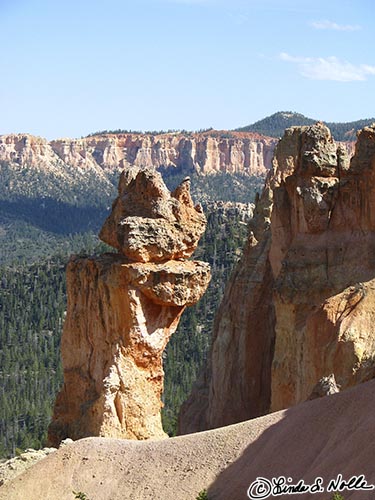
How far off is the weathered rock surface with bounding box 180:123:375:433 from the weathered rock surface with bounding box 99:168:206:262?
11.3 ft

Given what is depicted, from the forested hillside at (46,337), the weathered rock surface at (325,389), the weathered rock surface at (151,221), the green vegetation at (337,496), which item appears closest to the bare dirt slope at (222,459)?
the green vegetation at (337,496)

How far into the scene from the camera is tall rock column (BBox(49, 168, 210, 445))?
23.2 m

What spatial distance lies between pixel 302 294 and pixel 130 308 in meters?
5.06

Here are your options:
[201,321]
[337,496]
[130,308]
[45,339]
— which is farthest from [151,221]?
[45,339]

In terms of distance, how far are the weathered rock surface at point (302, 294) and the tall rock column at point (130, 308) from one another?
3.18 m

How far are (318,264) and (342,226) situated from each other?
1.45 meters

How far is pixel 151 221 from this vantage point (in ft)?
78.6

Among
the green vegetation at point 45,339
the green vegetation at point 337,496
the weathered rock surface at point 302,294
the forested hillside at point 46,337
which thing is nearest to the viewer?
the green vegetation at point 337,496

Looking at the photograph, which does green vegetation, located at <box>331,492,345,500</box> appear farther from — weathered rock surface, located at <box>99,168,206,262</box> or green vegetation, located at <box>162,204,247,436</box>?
green vegetation, located at <box>162,204,247,436</box>

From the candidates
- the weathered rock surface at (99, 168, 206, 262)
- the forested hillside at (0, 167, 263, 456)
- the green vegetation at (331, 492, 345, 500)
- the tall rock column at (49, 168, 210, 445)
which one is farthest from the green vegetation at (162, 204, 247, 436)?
the green vegetation at (331, 492, 345, 500)

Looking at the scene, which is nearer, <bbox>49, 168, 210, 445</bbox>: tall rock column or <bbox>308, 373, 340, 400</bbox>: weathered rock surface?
<bbox>308, 373, 340, 400</bbox>: weathered rock surface

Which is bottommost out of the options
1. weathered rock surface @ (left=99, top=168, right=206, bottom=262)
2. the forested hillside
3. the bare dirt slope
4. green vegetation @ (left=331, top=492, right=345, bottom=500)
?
the forested hillside

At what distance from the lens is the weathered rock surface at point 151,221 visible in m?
23.6

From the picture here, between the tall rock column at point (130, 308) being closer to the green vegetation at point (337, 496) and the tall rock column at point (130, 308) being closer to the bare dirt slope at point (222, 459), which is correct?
the bare dirt slope at point (222, 459)
